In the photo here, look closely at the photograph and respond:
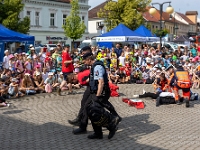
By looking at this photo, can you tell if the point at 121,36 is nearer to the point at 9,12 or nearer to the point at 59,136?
the point at 59,136

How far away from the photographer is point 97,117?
6.55m

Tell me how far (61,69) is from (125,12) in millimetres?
25968

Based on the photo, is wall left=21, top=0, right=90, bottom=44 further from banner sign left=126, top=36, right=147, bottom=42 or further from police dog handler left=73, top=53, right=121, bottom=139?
police dog handler left=73, top=53, right=121, bottom=139

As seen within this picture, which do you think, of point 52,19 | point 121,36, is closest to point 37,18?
point 52,19

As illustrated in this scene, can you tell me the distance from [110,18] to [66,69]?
95.5 ft

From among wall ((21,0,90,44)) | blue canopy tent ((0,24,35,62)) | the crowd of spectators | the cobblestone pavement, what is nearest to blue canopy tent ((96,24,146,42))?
the crowd of spectators

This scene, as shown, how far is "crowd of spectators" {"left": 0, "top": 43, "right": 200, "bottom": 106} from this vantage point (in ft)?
39.4

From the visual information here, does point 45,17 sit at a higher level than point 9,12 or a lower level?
higher

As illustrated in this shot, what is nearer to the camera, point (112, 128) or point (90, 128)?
point (112, 128)

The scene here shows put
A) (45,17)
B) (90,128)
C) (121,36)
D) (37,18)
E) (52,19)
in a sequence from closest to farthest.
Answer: (90,128) → (121,36) → (37,18) → (45,17) → (52,19)

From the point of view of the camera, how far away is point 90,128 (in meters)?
7.68

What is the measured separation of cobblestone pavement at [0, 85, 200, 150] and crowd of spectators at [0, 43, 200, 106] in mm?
1203

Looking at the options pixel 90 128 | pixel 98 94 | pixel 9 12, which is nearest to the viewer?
pixel 98 94

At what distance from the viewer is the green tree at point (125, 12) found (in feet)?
128
